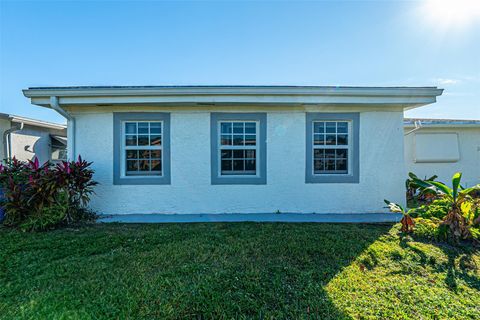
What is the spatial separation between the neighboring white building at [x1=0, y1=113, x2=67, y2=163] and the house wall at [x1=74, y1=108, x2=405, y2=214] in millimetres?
5059

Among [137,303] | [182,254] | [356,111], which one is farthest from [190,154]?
[356,111]

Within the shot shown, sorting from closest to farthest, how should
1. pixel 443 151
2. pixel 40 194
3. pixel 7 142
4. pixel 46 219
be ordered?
pixel 46 219, pixel 40 194, pixel 7 142, pixel 443 151

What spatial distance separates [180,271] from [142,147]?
151 inches

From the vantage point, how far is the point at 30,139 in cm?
917

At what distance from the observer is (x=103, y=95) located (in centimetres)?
527

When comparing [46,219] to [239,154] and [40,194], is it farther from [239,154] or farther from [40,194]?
[239,154]

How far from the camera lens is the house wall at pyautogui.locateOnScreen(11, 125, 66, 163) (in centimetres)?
861

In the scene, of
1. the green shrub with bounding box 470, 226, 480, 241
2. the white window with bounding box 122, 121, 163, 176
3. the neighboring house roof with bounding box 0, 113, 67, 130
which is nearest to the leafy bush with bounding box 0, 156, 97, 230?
the white window with bounding box 122, 121, 163, 176

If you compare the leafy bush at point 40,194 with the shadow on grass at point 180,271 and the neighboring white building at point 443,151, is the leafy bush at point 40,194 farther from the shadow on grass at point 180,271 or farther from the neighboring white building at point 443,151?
the neighboring white building at point 443,151

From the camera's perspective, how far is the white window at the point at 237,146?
588 centimetres

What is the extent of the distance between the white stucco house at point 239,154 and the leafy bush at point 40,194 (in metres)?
0.75

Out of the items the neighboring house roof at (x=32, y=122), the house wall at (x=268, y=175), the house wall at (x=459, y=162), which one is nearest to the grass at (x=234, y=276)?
the house wall at (x=268, y=175)

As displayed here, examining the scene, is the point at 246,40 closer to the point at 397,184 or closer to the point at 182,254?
the point at 397,184

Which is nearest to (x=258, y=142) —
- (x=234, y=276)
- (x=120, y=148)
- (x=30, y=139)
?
(x=120, y=148)
